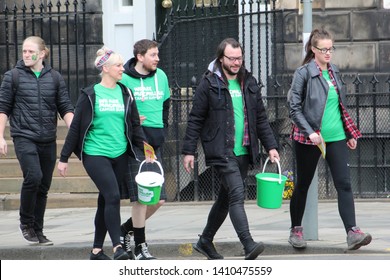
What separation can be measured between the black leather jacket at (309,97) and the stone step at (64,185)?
458 cm

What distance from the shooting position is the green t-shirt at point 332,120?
10.0 meters

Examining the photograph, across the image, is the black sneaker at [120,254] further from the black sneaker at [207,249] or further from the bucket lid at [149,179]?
the black sneaker at [207,249]

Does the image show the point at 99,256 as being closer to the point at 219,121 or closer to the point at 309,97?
the point at 219,121

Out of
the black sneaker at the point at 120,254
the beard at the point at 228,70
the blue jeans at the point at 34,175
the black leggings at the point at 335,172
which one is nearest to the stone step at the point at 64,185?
the blue jeans at the point at 34,175

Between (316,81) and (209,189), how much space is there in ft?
14.7

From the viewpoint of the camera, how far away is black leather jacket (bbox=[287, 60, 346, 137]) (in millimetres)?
9953

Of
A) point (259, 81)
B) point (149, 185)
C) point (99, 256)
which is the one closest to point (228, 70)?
point (149, 185)

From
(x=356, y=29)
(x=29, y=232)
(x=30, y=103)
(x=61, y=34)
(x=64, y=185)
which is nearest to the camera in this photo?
(x=30, y=103)

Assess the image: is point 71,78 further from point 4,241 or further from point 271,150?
point 271,150

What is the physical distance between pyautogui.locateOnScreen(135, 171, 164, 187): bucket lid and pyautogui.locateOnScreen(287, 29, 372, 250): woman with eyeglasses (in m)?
1.30

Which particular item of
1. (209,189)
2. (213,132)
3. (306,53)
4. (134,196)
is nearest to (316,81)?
(306,53)

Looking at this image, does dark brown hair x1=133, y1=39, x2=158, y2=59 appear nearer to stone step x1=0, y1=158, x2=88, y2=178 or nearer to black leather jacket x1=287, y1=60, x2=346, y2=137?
black leather jacket x1=287, y1=60, x2=346, y2=137

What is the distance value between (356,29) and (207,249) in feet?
18.2

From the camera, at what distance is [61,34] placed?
623 inches
